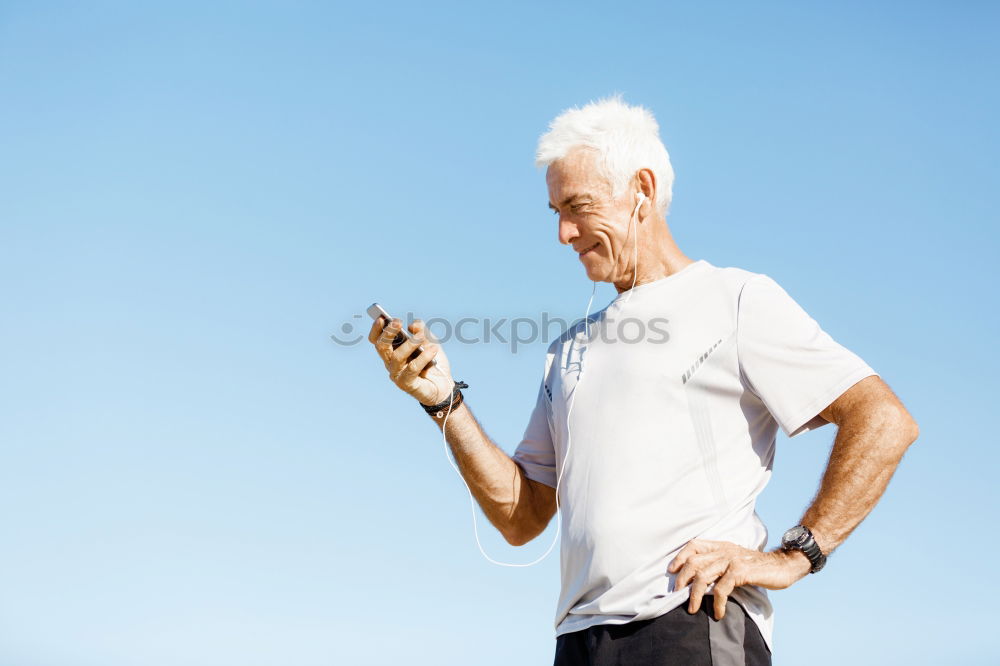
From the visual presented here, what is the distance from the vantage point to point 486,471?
13.6 feet

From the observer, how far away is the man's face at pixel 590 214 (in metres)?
4.17

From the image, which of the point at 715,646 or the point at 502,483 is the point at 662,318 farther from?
the point at 715,646

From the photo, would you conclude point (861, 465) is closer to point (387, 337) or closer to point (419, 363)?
point (419, 363)

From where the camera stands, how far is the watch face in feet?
10.8

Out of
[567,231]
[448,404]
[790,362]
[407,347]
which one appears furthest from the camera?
[567,231]

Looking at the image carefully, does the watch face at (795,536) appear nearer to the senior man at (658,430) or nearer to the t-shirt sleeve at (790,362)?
the senior man at (658,430)

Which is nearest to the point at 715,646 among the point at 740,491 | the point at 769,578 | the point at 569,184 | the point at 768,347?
the point at 769,578

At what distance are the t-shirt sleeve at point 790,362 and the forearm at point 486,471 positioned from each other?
3.72 feet

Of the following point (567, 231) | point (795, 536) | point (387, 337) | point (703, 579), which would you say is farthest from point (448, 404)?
point (795, 536)

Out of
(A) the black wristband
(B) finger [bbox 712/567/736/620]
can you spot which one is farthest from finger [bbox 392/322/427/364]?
(B) finger [bbox 712/567/736/620]

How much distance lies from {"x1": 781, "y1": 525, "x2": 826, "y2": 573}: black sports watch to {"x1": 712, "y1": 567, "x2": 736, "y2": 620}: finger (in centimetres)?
22

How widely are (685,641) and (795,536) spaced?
50 cm

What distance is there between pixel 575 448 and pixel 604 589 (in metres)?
0.56

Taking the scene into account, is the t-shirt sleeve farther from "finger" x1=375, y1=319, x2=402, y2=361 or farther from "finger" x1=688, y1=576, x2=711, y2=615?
"finger" x1=375, y1=319, x2=402, y2=361
